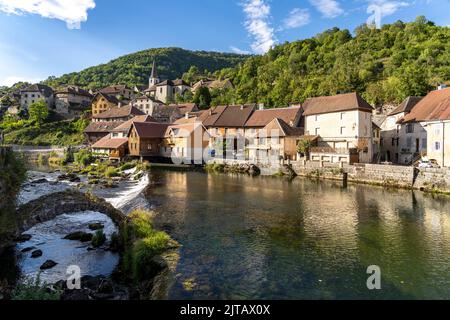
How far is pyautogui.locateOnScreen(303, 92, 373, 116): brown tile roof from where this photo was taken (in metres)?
45.1

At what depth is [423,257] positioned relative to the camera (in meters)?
15.1

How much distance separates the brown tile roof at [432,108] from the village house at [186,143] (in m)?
33.2

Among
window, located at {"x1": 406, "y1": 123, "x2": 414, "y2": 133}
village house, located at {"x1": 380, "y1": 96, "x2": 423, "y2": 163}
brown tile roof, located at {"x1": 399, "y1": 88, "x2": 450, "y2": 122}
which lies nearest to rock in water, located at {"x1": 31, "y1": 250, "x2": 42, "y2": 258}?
brown tile roof, located at {"x1": 399, "y1": 88, "x2": 450, "y2": 122}

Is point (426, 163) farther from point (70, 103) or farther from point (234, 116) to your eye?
point (70, 103)

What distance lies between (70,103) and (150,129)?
61803mm

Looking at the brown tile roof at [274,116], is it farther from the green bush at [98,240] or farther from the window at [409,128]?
the green bush at [98,240]

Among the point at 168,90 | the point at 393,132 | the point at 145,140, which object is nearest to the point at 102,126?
the point at 145,140

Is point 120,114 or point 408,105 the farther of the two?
point 120,114

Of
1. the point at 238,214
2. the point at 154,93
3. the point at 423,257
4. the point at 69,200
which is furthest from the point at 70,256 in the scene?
the point at 154,93

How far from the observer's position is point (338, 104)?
47.8 meters

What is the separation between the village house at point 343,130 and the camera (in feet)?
142

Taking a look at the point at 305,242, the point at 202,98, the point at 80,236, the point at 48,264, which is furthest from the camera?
the point at 202,98

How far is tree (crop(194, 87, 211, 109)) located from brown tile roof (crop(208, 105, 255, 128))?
90.0 feet
